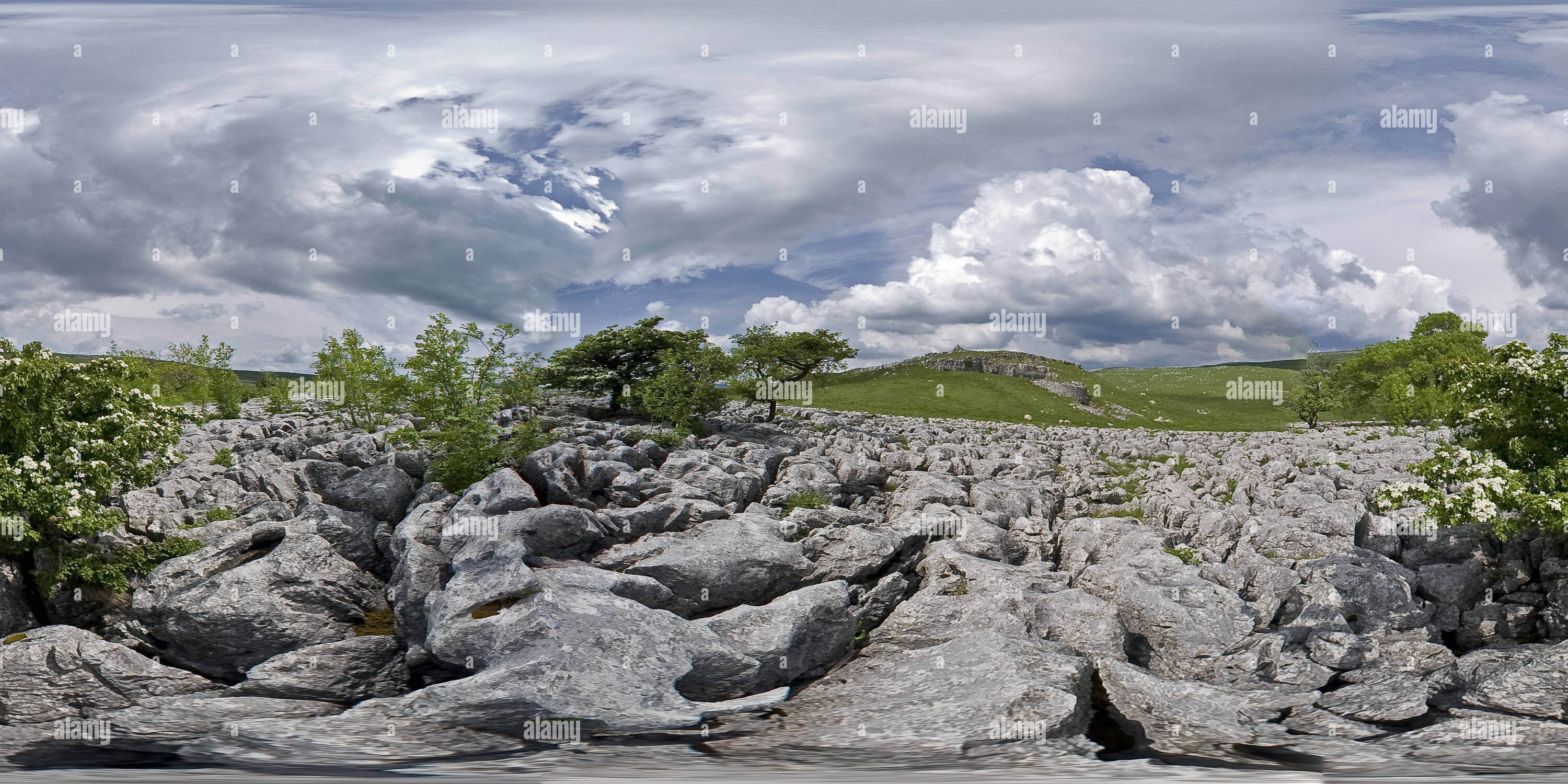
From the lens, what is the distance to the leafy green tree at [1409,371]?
2628 inches

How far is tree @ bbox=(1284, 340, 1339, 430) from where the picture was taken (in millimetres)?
98688

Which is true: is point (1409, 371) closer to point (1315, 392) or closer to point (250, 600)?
point (1315, 392)

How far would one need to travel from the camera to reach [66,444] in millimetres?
24547

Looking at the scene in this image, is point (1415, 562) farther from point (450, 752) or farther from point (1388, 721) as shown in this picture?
point (450, 752)

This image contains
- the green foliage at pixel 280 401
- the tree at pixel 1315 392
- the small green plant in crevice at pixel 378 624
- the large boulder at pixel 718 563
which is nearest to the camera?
the small green plant in crevice at pixel 378 624

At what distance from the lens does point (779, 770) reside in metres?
14.9

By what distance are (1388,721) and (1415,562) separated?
462 inches

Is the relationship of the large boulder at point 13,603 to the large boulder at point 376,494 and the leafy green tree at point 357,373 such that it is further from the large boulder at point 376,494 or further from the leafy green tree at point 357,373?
the leafy green tree at point 357,373

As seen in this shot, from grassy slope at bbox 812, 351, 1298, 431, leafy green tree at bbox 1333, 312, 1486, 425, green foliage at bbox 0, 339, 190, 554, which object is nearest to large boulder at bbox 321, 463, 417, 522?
green foliage at bbox 0, 339, 190, 554

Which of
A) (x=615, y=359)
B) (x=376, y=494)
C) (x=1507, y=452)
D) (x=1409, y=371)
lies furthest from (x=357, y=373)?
(x=1409, y=371)

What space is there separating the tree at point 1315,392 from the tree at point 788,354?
2708 inches

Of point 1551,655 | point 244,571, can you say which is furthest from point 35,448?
point 1551,655

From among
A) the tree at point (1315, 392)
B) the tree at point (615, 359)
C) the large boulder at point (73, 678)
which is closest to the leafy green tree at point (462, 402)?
the large boulder at point (73, 678)

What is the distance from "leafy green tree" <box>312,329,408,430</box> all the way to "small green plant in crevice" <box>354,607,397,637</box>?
35.5 metres
